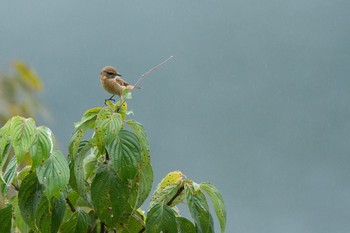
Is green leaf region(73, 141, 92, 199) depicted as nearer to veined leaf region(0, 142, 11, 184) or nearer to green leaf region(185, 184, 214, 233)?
veined leaf region(0, 142, 11, 184)

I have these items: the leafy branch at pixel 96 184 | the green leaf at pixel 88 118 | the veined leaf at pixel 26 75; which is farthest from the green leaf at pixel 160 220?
the veined leaf at pixel 26 75

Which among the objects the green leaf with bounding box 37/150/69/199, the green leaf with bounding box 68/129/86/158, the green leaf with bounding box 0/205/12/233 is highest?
the green leaf with bounding box 68/129/86/158

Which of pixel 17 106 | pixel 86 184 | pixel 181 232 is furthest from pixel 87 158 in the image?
pixel 17 106

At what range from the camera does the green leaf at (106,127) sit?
2.24 metres

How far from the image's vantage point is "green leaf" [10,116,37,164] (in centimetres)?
214

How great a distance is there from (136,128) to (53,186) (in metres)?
0.36

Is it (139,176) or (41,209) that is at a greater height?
(139,176)

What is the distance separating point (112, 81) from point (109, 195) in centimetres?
72

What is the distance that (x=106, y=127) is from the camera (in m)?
2.25

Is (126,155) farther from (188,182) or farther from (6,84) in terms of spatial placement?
(6,84)

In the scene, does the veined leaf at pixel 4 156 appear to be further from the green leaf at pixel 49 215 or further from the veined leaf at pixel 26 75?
the veined leaf at pixel 26 75

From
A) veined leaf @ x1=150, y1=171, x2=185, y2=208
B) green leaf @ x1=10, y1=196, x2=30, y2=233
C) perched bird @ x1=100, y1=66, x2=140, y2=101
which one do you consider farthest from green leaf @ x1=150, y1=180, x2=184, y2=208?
perched bird @ x1=100, y1=66, x2=140, y2=101

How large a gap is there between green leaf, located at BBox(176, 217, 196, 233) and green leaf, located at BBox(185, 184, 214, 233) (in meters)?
0.03

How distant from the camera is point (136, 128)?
91.7 inches
